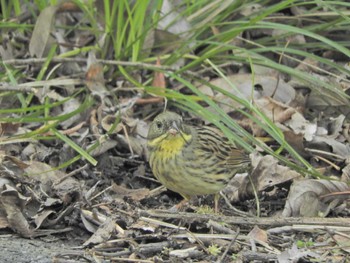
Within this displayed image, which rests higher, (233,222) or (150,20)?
(150,20)

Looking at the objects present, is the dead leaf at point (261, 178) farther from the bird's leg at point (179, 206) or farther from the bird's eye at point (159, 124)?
the bird's eye at point (159, 124)

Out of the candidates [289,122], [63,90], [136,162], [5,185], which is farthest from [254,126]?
[5,185]

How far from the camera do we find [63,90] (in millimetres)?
6461

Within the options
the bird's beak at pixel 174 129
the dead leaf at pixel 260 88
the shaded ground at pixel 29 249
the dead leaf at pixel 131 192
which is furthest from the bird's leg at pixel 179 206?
the dead leaf at pixel 260 88

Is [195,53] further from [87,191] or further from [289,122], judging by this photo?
[87,191]

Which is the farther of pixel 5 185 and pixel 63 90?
pixel 63 90

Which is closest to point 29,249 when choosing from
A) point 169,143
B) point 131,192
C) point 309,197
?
→ point 131,192

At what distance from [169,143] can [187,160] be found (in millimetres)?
141

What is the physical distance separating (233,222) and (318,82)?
1.49 metres

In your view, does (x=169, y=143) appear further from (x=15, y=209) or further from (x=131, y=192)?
(x=15, y=209)

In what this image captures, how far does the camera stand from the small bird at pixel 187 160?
205 inches

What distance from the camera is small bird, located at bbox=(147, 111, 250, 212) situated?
5.21 metres

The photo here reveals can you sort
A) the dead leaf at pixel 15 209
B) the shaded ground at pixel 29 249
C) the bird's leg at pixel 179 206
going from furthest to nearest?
the bird's leg at pixel 179 206
the dead leaf at pixel 15 209
the shaded ground at pixel 29 249

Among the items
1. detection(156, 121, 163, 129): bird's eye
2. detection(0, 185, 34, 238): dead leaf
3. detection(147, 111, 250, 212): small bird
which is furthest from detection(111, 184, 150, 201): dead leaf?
detection(0, 185, 34, 238): dead leaf
